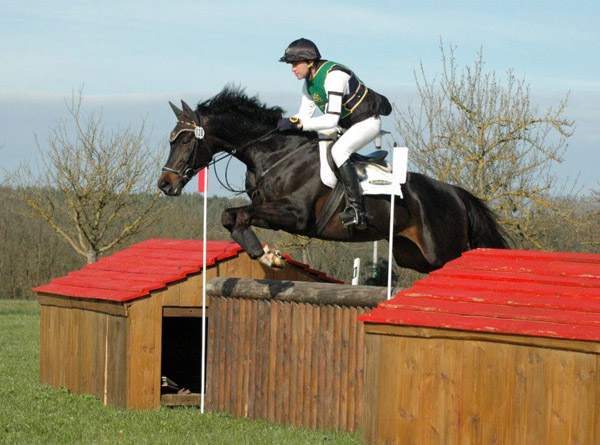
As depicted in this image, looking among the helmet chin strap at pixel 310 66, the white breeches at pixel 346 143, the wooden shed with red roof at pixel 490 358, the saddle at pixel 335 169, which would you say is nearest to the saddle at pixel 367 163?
the saddle at pixel 335 169

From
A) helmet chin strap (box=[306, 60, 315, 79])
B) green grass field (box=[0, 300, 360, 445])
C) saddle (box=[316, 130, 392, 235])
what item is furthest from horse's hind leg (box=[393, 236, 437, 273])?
green grass field (box=[0, 300, 360, 445])

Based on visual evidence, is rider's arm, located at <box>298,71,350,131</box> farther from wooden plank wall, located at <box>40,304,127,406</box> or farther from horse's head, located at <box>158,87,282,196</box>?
wooden plank wall, located at <box>40,304,127,406</box>

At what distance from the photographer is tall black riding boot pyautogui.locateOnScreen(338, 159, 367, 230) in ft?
29.6

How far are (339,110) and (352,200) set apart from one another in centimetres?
80

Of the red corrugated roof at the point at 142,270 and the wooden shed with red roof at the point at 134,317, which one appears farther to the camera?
the red corrugated roof at the point at 142,270

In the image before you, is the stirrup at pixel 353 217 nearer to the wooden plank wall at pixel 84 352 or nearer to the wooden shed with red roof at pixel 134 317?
the wooden shed with red roof at pixel 134 317

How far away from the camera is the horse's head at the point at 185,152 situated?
9500 millimetres

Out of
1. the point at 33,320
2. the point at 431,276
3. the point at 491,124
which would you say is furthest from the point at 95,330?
the point at 33,320

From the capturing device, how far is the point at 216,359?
9820 mm

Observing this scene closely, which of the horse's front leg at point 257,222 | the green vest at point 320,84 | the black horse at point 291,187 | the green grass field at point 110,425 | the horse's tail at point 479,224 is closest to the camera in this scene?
the green grass field at point 110,425

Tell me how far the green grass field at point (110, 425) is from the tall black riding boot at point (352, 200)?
6.20 ft

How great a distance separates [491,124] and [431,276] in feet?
41.1

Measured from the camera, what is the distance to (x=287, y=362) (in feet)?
29.8

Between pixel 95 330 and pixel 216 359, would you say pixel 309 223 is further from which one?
pixel 95 330
